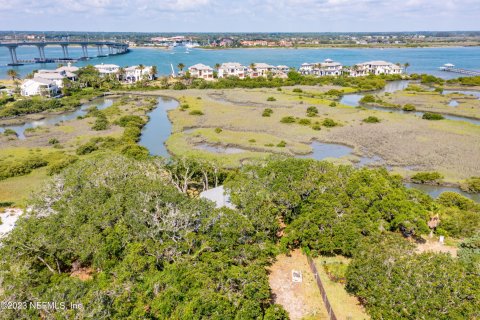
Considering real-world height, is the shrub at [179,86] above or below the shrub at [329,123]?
above

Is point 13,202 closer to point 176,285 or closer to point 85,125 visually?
point 176,285

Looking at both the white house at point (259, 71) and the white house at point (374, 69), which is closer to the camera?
the white house at point (259, 71)

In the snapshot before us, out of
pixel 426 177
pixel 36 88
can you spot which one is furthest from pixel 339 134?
pixel 36 88

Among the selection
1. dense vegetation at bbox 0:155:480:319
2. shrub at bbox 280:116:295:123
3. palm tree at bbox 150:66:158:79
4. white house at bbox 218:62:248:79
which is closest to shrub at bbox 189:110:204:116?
shrub at bbox 280:116:295:123

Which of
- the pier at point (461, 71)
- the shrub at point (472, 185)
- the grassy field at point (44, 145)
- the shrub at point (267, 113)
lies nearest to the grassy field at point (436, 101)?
the shrub at point (267, 113)

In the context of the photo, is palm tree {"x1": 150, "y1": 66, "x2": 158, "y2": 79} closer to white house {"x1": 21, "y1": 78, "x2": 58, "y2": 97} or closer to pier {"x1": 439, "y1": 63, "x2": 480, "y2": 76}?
white house {"x1": 21, "y1": 78, "x2": 58, "y2": 97}

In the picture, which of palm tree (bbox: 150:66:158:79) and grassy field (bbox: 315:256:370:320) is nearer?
grassy field (bbox: 315:256:370:320)

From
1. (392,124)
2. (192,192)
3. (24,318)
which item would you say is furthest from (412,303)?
(392,124)

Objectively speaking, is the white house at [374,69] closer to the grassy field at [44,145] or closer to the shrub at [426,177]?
the grassy field at [44,145]
